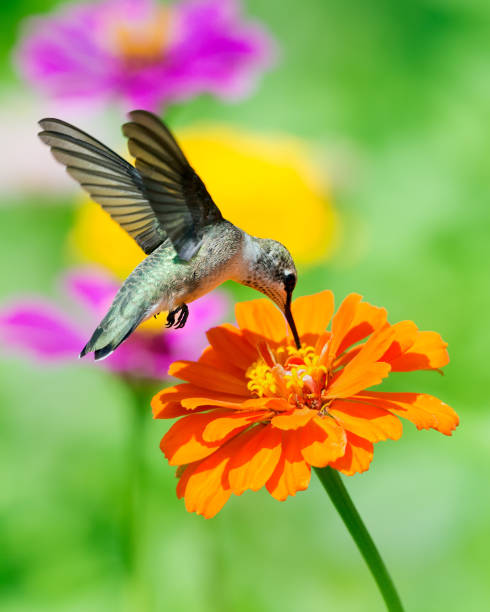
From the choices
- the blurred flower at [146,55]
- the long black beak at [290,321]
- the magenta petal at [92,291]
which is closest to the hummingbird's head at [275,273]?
the long black beak at [290,321]

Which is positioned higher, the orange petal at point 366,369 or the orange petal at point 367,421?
the orange petal at point 366,369

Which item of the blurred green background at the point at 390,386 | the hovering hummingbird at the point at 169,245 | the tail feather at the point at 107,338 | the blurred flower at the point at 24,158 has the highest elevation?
the blurred flower at the point at 24,158

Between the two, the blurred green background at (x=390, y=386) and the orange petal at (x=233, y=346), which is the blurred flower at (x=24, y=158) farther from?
the orange petal at (x=233, y=346)

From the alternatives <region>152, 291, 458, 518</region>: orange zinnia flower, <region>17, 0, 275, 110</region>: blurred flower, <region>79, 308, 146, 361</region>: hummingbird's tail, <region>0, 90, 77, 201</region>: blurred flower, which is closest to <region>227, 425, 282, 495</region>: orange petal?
<region>152, 291, 458, 518</region>: orange zinnia flower

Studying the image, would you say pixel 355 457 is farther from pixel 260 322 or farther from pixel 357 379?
pixel 260 322

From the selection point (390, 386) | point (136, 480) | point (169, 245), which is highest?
point (169, 245)

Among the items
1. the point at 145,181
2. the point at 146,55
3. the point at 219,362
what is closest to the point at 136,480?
the point at 219,362

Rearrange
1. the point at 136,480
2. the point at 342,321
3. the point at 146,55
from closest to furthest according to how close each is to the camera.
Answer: the point at 342,321, the point at 136,480, the point at 146,55
